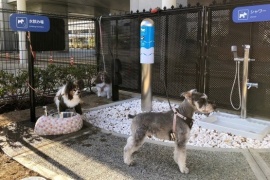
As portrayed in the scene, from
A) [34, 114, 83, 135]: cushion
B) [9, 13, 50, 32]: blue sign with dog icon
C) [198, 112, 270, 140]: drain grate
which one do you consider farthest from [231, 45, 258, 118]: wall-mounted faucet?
[9, 13, 50, 32]: blue sign with dog icon

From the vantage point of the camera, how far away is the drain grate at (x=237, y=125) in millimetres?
A: 4869

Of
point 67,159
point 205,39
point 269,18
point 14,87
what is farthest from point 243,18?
point 14,87

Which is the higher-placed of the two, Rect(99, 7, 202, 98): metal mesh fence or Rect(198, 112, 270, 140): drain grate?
Rect(99, 7, 202, 98): metal mesh fence

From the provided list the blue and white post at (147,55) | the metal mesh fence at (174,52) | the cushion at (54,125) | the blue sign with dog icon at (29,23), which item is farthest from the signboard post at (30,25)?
the blue and white post at (147,55)

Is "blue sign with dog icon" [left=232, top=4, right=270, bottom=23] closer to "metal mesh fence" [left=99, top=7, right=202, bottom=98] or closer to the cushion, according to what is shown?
"metal mesh fence" [left=99, top=7, right=202, bottom=98]

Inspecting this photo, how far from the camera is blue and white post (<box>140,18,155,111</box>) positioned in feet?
19.3

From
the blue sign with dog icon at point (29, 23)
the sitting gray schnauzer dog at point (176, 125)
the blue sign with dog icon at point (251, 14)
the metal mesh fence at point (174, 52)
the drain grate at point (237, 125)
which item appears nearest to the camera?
the sitting gray schnauzer dog at point (176, 125)

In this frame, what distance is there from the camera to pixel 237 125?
536cm

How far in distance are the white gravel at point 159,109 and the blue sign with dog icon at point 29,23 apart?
2184 mm

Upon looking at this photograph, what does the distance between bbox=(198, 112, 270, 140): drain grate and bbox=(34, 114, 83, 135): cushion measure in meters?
2.59

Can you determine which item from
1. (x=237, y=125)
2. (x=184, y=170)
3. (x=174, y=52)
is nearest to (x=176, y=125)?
Answer: (x=184, y=170)

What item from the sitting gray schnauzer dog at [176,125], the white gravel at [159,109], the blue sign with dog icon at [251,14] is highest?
the blue sign with dog icon at [251,14]

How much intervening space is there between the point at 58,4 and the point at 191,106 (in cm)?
2955

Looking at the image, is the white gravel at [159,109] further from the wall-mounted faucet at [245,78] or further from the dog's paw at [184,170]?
the dog's paw at [184,170]
